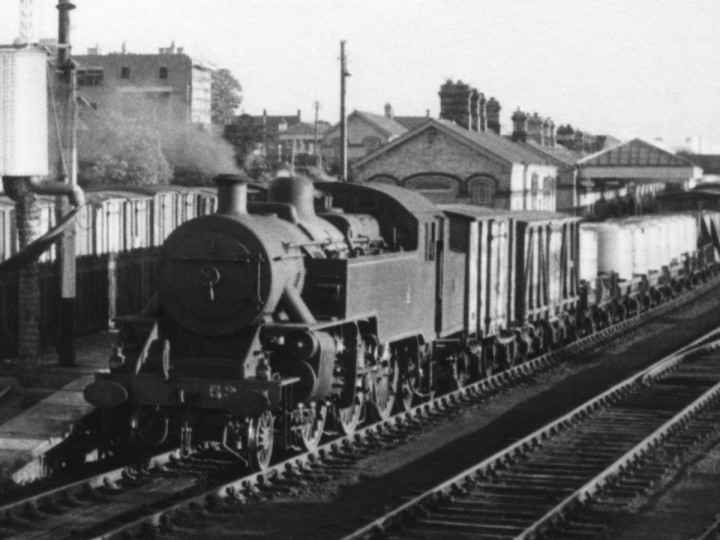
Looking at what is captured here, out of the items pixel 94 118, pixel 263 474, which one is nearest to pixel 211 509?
pixel 263 474

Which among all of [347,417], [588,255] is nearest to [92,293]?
[347,417]

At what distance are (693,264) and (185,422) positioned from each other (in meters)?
31.3

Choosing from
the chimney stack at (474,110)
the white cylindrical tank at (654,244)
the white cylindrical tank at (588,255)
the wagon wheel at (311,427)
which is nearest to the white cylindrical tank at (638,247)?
the white cylindrical tank at (654,244)

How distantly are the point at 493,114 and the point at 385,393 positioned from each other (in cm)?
4224

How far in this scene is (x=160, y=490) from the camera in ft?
39.7

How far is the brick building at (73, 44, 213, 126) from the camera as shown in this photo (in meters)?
77.2

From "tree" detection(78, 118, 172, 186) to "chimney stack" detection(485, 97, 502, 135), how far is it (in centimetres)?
1607

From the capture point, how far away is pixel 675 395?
1877cm

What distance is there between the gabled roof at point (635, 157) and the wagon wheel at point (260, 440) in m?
43.7

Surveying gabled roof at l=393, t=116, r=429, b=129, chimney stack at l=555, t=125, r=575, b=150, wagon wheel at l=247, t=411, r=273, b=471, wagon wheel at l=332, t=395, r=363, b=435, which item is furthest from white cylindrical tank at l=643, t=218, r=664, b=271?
gabled roof at l=393, t=116, r=429, b=129

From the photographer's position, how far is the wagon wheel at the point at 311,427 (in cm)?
1328

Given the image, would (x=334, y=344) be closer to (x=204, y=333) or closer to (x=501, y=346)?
(x=204, y=333)

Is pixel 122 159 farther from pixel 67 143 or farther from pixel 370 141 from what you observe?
pixel 67 143

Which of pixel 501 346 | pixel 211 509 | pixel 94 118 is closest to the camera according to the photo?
pixel 211 509
